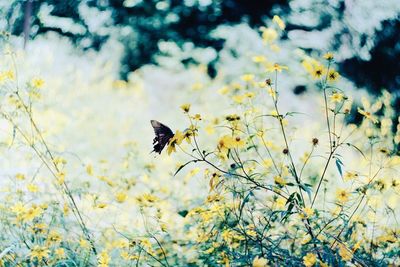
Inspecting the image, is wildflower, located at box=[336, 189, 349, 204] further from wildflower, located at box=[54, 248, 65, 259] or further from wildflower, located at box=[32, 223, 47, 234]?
wildflower, located at box=[32, 223, 47, 234]

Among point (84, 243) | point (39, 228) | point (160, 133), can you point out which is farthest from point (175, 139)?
point (39, 228)

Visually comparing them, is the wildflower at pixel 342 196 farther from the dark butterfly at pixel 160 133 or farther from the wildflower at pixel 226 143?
the dark butterfly at pixel 160 133

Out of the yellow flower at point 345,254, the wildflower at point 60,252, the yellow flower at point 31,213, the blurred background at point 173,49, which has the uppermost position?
the yellow flower at point 345,254

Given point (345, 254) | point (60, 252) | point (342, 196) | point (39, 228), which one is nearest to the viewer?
point (345, 254)

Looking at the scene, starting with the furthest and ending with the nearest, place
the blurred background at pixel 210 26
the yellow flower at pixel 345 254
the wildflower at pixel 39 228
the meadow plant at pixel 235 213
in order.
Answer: the blurred background at pixel 210 26
the wildflower at pixel 39 228
the meadow plant at pixel 235 213
the yellow flower at pixel 345 254

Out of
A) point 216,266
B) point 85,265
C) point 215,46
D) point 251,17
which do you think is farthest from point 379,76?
point 85,265

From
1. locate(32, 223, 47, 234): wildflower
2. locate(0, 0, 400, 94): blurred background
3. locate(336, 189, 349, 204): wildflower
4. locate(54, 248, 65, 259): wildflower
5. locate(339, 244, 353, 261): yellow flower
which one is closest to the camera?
locate(339, 244, 353, 261): yellow flower

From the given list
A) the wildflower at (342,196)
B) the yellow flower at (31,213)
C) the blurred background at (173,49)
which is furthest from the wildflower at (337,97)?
the blurred background at (173,49)

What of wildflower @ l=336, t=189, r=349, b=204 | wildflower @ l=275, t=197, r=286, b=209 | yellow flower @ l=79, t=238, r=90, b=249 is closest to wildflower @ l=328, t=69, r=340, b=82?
wildflower @ l=336, t=189, r=349, b=204

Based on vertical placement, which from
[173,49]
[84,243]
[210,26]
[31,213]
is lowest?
[173,49]

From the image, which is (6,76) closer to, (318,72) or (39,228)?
(39,228)

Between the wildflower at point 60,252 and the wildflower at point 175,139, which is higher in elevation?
the wildflower at point 175,139

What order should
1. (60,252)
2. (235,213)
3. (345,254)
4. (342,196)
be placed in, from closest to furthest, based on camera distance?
(345,254)
(235,213)
(342,196)
(60,252)

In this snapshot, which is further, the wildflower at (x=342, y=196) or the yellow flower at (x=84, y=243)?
the yellow flower at (x=84, y=243)
